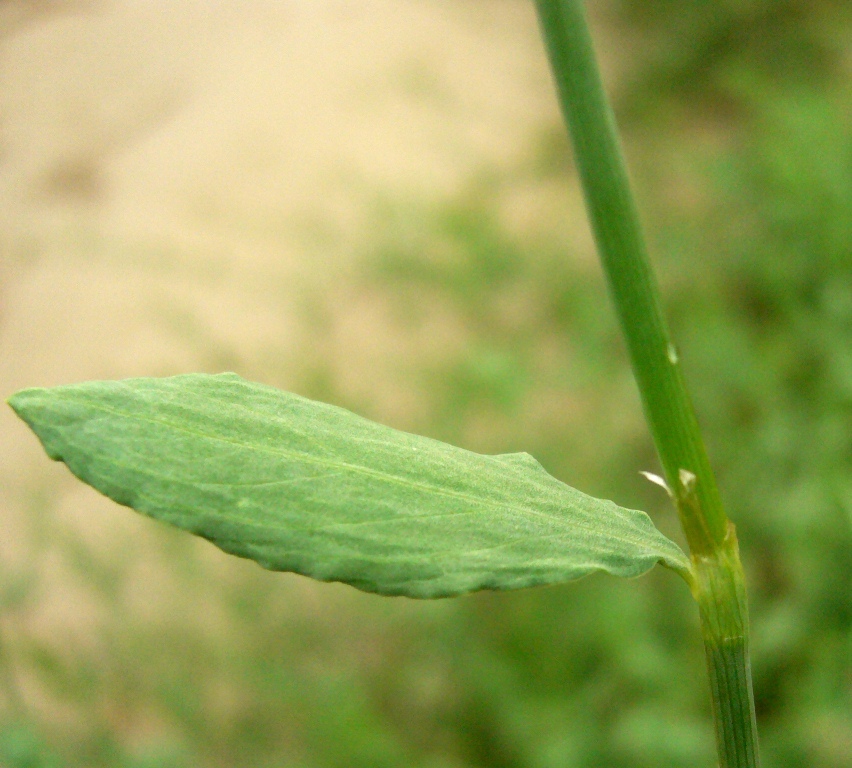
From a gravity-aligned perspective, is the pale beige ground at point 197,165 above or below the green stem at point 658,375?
above

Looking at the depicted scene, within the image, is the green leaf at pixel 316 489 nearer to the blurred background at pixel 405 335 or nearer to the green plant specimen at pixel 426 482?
the green plant specimen at pixel 426 482

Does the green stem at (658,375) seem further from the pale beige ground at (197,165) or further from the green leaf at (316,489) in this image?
the pale beige ground at (197,165)

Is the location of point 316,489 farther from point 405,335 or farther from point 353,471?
point 405,335

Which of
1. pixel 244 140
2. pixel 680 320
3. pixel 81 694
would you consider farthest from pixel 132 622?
pixel 244 140

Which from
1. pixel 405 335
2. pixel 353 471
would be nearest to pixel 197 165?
pixel 405 335

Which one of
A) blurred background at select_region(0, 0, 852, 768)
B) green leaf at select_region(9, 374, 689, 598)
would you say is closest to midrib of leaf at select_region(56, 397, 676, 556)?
green leaf at select_region(9, 374, 689, 598)

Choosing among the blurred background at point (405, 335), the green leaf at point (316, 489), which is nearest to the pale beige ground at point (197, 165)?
the blurred background at point (405, 335)

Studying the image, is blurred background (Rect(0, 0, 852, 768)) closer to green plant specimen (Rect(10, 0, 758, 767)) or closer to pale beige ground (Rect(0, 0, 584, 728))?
pale beige ground (Rect(0, 0, 584, 728))

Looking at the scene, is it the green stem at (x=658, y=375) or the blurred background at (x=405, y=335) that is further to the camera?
the blurred background at (x=405, y=335)
